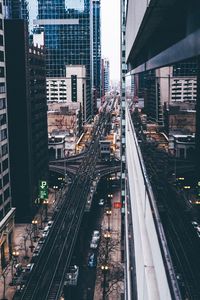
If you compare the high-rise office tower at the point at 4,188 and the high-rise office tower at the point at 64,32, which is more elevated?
the high-rise office tower at the point at 64,32

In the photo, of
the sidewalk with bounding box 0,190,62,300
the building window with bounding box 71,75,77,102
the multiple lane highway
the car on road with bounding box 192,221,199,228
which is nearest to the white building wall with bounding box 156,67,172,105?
the car on road with bounding box 192,221,199,228

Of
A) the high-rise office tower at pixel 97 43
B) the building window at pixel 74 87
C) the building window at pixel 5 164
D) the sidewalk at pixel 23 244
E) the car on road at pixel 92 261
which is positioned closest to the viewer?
the sidewalk at pixel 23 244

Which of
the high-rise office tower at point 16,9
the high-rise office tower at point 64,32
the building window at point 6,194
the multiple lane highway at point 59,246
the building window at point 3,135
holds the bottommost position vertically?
the multiple lane highway at point 59,246

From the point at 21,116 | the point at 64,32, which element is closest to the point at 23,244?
the point at 21,116

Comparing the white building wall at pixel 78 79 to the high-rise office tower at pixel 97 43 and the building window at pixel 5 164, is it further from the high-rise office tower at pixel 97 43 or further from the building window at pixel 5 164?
the high-rise office tower at pixel 97 43

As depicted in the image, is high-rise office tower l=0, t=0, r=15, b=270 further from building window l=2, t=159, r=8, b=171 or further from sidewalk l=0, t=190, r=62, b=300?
sidewalk l=0, t=190, r=62, b=300

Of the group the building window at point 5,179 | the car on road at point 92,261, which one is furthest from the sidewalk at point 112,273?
the building window at point 5,179

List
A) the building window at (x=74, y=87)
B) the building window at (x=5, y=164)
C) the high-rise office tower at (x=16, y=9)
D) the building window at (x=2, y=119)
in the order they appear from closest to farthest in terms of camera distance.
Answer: the building window at (x=2, y=119) → the building window at (x=5, y=164) → the building window at (x=74, y=87) → the high-rise office tower at (x=16, y=9)
